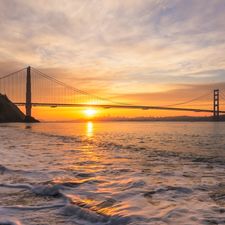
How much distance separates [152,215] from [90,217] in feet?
2.42

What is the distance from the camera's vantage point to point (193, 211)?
8.14 feet

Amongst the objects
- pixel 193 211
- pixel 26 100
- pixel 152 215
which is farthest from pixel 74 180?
pixel 26 100

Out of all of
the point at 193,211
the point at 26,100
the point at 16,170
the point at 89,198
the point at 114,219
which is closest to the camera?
the point at 114,219

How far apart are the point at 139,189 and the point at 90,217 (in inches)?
51.4

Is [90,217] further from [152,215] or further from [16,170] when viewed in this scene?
[16,170]

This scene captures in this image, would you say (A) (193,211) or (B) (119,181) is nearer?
(A) (193,211)

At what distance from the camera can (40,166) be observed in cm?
495

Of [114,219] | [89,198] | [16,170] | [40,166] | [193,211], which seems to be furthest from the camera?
[40,166]

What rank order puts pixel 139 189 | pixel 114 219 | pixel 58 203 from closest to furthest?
pixel 114 219
pixel 58 203
pixel 139 189

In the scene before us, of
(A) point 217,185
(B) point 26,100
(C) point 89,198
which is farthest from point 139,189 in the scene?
(B) point 26,100

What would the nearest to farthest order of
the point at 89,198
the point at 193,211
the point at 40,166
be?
1. the point at 193,211
2. the point at 89,198
3. the point at 40,166

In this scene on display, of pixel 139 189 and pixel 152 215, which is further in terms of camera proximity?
pixel 139 189

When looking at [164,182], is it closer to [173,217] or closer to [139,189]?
[139,189]

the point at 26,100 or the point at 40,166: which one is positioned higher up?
the point at 26,100
